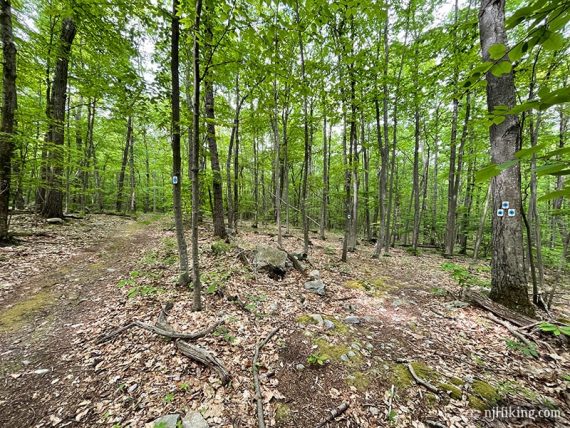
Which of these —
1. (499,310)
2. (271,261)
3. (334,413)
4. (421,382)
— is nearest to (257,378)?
(334,413)

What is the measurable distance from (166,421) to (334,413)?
1.82 meters

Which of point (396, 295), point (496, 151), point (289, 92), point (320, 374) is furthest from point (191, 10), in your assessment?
point (396, 295)

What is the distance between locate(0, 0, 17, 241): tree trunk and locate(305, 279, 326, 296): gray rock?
8.50 metres

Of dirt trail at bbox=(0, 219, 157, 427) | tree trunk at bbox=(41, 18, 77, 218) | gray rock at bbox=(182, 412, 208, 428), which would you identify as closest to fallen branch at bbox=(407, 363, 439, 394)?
gray rock at bbox=(182, 412, 208, 428)

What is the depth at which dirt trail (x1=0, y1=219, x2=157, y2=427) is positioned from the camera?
2457 millimetres

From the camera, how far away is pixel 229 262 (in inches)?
254

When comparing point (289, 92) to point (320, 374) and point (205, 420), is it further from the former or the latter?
point (205, 420)

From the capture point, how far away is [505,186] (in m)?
4.45

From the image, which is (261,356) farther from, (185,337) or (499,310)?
(499,310)

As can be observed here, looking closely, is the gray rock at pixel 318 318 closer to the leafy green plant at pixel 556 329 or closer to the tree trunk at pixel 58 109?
the leafy green plant at pixel 556 329

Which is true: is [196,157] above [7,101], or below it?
below

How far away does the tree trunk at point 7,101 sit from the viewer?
5.62 m

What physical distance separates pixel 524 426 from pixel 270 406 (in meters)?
2.72

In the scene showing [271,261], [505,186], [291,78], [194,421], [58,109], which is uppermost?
[58,109]
